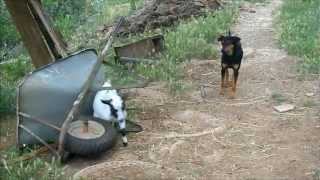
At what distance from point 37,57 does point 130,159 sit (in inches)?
118

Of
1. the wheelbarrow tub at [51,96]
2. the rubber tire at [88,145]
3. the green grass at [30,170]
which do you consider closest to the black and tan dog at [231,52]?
the wheelbarrow tub at [51,96]

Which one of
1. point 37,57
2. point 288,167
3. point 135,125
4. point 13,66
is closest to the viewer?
point 288,167

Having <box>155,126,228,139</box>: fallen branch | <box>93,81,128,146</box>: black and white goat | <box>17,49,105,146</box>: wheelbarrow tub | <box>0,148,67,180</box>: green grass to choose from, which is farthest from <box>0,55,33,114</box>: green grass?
<box>155,126,228,139</box>: fallen branch

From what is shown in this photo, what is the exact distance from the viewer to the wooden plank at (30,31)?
8.74 meters

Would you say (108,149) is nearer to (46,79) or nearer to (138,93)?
(46,79)

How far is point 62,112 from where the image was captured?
24.1 feet

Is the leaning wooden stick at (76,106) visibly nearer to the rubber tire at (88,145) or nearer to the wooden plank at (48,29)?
the rubber tire at (88,145)

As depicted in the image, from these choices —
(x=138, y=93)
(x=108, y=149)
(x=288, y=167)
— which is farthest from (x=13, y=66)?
(x=288, y=167)

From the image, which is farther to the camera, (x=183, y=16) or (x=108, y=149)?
(x=183, y=16)

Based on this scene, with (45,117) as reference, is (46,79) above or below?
above

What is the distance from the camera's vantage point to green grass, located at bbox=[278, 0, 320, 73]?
10.6m

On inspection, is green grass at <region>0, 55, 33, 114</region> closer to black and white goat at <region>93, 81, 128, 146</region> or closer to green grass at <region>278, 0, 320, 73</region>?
black and white goat at <region>93, 81, 128, 146</region>

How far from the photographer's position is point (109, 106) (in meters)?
7.41

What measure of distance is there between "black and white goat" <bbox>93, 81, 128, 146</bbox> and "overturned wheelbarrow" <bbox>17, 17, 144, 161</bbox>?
4.7 inches
